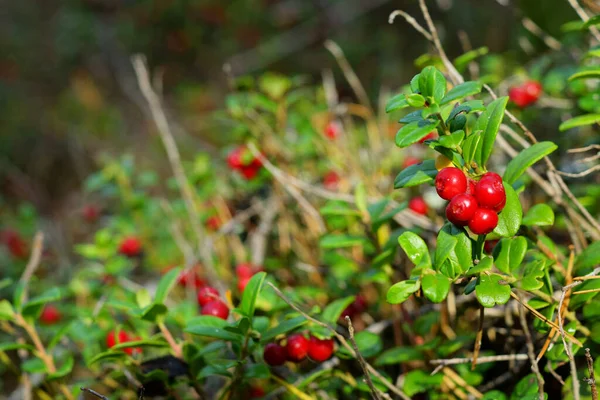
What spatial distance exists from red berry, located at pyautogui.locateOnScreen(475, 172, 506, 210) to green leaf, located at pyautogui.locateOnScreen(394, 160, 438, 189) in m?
0.10

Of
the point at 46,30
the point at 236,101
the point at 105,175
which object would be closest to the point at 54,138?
the point at 46,30

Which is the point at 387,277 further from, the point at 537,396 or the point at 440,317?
the point at 537,396

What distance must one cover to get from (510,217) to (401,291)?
0.61 ft

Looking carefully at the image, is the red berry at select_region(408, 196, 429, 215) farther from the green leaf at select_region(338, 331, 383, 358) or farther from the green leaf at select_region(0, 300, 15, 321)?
the green leaf at select_region(0, 300, 15, 321)

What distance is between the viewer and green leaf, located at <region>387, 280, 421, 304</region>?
0.78 meters

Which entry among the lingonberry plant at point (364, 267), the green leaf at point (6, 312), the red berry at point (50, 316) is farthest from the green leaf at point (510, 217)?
the red berry at point (50, 316)

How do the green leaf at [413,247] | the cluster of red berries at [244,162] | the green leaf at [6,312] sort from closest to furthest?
the green leaf at [413,247], the green leaf at [6,312], the cluster of red berries at [244,162]

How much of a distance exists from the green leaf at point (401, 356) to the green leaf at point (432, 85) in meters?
0.46

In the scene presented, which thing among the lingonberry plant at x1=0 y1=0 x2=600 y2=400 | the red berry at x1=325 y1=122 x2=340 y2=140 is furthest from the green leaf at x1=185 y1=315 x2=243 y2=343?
the red berry at x1=325 y1=122 x2=340 y2=140

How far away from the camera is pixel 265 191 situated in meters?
1.95

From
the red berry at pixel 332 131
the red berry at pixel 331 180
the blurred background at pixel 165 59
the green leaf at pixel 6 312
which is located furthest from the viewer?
the blurred background at pixel 165 59

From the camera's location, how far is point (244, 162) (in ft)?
5.62

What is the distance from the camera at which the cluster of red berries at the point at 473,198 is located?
76 cm

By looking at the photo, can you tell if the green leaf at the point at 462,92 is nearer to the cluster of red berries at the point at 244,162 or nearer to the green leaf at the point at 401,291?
the green leaf at the point at 401,291
